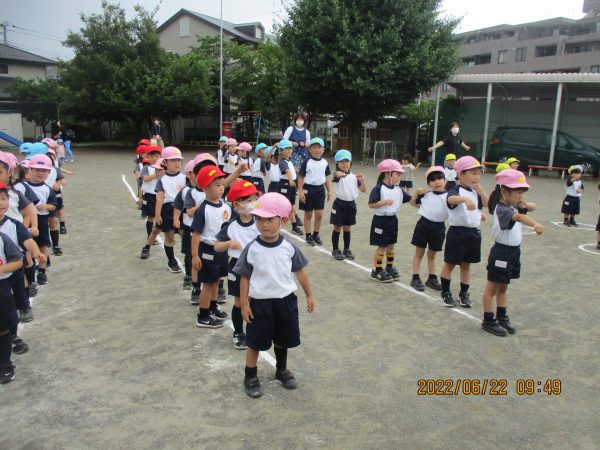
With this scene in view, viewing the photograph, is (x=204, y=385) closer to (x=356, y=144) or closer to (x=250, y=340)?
(x=250, y=340)

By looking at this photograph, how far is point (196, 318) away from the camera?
18.2 ft

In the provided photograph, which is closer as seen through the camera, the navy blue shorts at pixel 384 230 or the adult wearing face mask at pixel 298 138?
the navy blue shorts at pixel 384 230

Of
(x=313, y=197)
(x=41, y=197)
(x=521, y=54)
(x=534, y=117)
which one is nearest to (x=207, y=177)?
(x=41, y=197)

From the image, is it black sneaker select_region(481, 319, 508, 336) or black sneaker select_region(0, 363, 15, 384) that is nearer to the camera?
black sneaker select_region(0, 363, 15, 384)

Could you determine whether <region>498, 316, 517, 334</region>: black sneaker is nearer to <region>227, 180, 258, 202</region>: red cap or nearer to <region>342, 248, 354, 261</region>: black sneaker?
<region>342, 248, 354, 261</region>: black sneaker

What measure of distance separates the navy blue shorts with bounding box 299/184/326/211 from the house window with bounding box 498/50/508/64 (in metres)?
54.1

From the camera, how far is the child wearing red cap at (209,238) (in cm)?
504

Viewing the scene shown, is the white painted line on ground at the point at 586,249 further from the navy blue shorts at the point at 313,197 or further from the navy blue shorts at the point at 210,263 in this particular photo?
the navy blue shorts at the point at 210,263

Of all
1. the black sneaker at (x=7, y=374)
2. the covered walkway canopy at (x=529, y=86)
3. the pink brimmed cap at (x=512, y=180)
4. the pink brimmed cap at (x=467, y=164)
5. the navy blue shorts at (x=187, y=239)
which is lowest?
the black sneaker at (x=7, y=374)

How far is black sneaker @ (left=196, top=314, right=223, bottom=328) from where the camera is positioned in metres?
5.29

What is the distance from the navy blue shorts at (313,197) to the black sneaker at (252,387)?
4927 mm

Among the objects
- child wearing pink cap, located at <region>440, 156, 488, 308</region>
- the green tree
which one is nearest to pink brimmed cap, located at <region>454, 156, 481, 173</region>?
child wearing pink cap, located at <region>440, 156, 488, 308</region>

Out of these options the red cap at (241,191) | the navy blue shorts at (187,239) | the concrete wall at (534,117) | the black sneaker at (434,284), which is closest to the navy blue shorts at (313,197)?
the black sneaker at (434,284)

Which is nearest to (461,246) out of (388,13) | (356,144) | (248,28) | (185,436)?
(185,436)
